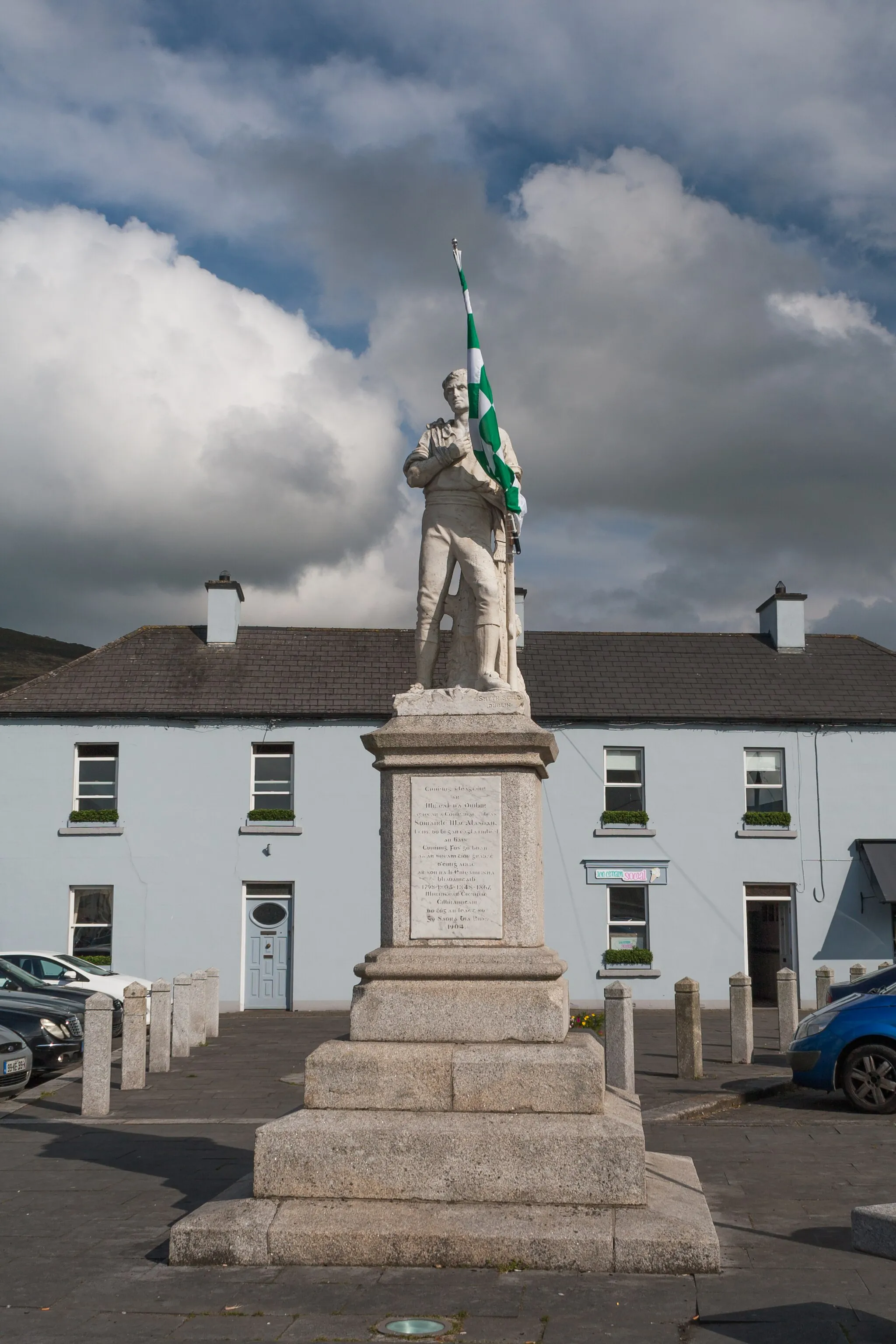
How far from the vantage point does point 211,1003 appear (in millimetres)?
20469

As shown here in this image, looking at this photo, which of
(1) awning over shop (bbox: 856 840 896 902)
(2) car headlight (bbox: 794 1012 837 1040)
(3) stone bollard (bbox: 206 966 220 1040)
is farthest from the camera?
(1) awning over shop (bbox: 856 840 896 902)

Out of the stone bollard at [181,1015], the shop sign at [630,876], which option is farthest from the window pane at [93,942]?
the shop sign at [630,876]

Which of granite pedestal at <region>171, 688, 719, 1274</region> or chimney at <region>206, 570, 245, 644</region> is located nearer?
granite pedestal at <region>171, 688, 719, 1274</region>

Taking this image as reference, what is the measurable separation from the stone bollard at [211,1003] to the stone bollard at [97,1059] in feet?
24.7

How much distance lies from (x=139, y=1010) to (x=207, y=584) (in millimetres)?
16149

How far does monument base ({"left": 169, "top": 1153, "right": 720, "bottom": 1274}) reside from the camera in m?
6.17

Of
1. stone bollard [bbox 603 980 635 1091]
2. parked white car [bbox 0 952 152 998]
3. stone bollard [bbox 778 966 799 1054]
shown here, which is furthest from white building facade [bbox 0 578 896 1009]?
stone bollard [bbox 603 980 635 1091]

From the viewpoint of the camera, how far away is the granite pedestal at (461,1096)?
20.7 feet

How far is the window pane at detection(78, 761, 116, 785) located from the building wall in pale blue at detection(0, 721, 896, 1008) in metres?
0.36

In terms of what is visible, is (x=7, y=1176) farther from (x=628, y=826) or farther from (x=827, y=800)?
(x=827, y=800)

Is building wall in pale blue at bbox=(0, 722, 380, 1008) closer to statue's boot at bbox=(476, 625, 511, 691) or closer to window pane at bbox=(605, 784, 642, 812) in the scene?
window pane at bbox=(605, 784, 642, 812)

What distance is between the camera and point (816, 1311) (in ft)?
18.4

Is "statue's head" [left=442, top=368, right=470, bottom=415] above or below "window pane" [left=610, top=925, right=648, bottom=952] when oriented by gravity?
above

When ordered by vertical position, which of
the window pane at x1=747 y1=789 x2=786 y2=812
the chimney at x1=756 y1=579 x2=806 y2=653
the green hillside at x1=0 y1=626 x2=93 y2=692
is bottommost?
the window pane at x1=747 y1=789 x2=786 y2=812
